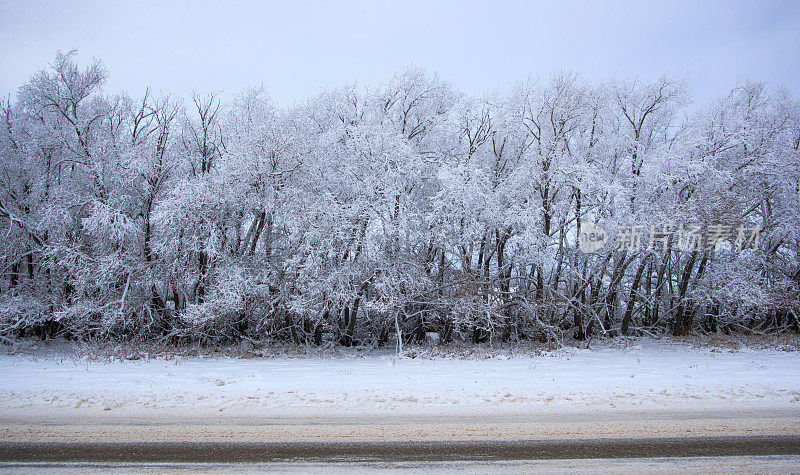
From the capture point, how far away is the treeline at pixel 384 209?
1398cm

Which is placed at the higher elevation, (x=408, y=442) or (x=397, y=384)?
(x=408, y=442)

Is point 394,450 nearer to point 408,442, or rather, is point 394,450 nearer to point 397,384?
point 408,442

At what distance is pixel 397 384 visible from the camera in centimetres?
902

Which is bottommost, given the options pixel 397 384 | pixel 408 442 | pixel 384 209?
pixel 397 384

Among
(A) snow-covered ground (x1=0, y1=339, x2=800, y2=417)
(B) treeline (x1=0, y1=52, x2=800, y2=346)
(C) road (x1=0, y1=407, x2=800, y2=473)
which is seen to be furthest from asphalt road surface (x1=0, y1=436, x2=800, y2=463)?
(B) treeline (x1=0, y1=52, x2=800, y2=346)

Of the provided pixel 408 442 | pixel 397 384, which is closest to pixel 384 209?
pixel 397 384

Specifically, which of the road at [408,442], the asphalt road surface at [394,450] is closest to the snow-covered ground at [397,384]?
the road at [408,442]

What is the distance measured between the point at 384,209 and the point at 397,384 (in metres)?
6.06

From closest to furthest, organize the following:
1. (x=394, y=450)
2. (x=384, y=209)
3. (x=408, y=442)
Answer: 1. (x=394, y=450)
2. (x=408, y=442)
3. (x=384, y=209)

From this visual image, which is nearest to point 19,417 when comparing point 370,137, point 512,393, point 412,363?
point 512,393

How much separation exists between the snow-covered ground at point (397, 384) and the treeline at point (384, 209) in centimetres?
229

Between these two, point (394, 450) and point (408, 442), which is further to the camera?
point (408, 442)

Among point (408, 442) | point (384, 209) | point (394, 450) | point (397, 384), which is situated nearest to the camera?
point (394, 450)

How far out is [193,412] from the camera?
6.79 meters
